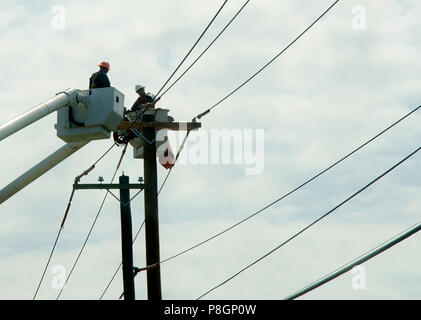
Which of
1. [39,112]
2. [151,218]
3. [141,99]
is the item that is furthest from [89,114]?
[141,99]

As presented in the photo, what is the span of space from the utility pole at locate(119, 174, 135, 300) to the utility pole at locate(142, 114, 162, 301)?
0.48 metres

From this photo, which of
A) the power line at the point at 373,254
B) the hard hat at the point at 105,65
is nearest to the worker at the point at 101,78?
the hard hat at the point at 105,65

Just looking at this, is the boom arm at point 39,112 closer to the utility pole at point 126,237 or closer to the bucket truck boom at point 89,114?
the bucket truck boom at point 89,114

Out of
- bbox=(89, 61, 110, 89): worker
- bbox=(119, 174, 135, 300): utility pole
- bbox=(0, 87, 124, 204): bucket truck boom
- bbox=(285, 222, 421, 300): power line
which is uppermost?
bbox=(89, 61, 110, 89): worker

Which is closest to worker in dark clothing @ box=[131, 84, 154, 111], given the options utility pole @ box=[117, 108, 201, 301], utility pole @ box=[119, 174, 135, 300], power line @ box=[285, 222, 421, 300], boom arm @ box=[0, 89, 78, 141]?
utility pole @ box=[117, 108, 201, 301]

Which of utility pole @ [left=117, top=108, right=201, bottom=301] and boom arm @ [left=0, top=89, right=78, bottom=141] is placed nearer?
boom arm @ [left=0, top=89, right=78, bottom=141]

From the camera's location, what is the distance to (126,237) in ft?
56.4

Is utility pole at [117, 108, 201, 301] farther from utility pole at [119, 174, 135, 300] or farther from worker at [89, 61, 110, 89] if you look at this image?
worker at [89, 61, 110, 89]

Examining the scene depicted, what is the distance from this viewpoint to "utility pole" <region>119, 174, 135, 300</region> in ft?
55.8

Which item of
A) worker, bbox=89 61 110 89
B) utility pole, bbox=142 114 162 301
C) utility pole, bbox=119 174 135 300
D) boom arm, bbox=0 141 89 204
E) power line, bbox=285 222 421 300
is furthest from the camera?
utility pole, bbox=119 174 135 300

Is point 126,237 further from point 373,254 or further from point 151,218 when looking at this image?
point 373,254

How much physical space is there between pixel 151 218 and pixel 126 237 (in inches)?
32.0

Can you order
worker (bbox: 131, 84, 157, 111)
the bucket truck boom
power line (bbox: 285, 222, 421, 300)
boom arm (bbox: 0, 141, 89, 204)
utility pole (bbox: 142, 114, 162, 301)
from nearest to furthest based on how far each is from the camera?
1. power line (bbox: 285, 222, 421, 300)
2. the bucket truck boom
3. boom arm (bbox: 0, 141, 89, 204)
4. utility pole (bbox: 142, 114, 162, 301)
5. worker (bbox: 131, 84, 157, 111)
